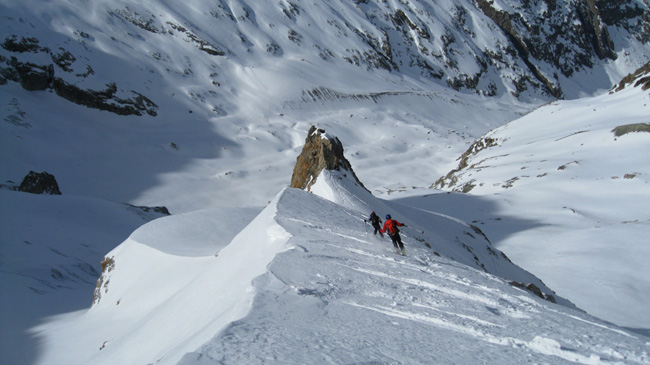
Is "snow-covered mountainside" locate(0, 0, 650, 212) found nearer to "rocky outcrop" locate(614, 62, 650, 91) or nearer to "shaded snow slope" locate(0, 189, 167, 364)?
"shaded snow slope" locate(0, 189, 167, 364)

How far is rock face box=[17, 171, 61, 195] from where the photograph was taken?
102ft

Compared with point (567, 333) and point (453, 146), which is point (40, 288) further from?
point (453, 146)

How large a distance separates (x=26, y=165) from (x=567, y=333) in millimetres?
45399

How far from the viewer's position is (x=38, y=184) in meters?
31.6

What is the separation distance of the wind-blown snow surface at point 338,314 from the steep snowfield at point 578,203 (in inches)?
332

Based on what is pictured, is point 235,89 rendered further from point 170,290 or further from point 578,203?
point 170,290

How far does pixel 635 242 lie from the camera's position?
1759 cm

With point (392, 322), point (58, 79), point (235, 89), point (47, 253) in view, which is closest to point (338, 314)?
point (392, 322)

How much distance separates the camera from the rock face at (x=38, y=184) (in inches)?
1228

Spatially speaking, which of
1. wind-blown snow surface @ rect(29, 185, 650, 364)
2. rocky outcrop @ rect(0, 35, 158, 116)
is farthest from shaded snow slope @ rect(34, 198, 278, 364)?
rocky outcrop @ rect(0, 35, 158, 116)

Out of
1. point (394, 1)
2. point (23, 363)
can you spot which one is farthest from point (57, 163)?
point (394, 1)

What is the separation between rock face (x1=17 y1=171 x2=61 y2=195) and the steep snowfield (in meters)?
26.8

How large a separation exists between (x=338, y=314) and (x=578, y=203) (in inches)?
1003

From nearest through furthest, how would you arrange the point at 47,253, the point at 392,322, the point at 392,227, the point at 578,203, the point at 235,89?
the point at 392,322, the point at 392,227, the point at 47,253, the point at 578,203, the point at 235,89
